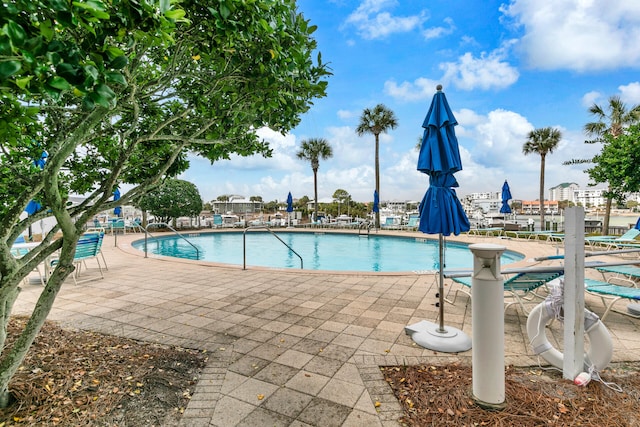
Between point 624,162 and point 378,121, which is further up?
→ point 378,121

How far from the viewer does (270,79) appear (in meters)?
2.25

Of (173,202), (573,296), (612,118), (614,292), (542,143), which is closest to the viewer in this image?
(573,296)

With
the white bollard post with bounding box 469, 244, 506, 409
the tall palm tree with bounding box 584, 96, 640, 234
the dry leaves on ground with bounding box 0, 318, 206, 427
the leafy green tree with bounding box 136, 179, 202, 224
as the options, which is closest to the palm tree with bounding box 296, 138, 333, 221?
the leafy green tree with bounding box 136, 179, 202, 224

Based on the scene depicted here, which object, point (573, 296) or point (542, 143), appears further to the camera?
point (542, 143)

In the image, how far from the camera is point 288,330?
354 cm

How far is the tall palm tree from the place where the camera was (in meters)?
15.0

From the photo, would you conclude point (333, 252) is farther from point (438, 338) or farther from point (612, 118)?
point (612, 118)

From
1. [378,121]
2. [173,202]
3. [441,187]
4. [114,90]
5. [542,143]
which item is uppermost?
[378,121]

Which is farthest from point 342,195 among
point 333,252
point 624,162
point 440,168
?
point 440,168

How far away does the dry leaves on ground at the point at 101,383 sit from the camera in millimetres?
2018

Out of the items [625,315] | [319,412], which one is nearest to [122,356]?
[319,412]

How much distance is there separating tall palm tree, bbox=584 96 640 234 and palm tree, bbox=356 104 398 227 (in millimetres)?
10744

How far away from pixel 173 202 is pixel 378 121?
14761 mm

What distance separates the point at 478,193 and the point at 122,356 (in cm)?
14826
